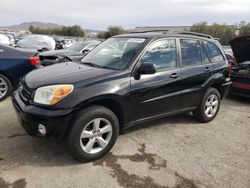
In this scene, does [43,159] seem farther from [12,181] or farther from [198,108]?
[198,108]

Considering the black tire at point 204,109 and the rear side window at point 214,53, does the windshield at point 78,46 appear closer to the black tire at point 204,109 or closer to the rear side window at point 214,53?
the rear side window at point 214,53

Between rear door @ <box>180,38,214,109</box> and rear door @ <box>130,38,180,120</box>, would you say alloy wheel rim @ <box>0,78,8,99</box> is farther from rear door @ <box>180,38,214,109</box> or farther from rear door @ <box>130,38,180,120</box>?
rear door @ <box>180,38,214,109</box>

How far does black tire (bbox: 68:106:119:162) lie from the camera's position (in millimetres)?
2959

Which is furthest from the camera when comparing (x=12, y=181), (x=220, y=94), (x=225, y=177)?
(x=220, y=94)

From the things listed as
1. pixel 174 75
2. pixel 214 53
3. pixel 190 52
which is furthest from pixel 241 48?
pixel 174 75

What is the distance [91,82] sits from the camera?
10.1ft

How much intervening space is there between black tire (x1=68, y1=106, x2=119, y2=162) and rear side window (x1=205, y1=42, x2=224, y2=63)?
252 cm

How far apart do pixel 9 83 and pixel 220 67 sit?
4690mm

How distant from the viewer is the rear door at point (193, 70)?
163 inches

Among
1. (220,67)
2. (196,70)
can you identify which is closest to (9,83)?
(196,70)

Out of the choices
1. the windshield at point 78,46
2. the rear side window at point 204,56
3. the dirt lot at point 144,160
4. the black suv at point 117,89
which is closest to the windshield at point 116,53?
the black suv at point 117,89

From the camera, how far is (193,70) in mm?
4223

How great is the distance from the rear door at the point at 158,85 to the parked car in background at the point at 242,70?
3.09 m

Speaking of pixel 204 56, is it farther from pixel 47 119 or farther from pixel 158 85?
pixel 47 119
